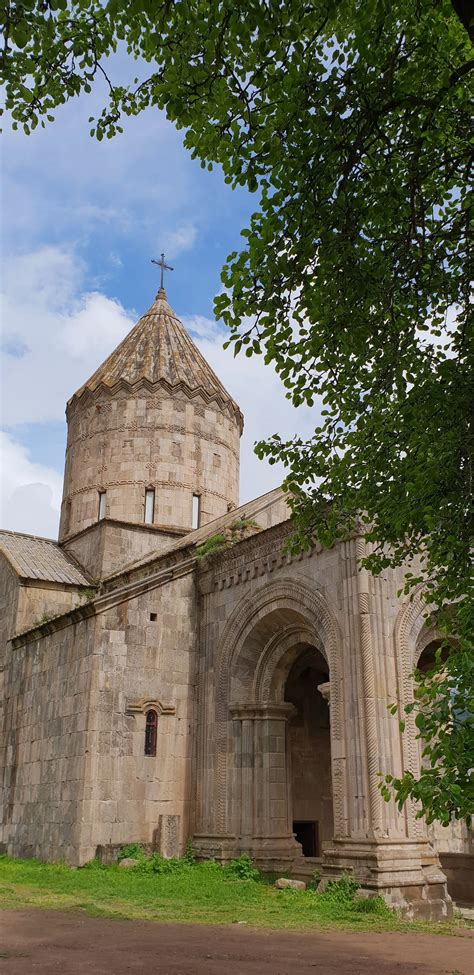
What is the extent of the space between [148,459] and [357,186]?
16.3m

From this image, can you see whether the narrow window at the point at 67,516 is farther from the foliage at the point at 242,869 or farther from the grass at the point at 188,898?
the foliage at the point at 242,869

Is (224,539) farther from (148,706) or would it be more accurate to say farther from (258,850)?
(258,850)

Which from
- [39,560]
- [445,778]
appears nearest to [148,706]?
[39,560]

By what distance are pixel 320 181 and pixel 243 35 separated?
1220mm

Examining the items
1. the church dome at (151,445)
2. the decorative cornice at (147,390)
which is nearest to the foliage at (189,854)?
the church dome at (151,445)

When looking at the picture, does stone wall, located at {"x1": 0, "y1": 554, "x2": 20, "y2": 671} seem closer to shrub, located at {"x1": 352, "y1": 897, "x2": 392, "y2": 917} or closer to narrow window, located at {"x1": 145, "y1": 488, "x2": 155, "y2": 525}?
narrow window, located at {"x1": 145, "y1": 488, "x2": 155, "y2": 525}

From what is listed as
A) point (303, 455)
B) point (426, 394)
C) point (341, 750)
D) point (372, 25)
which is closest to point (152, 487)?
point (341, 750)

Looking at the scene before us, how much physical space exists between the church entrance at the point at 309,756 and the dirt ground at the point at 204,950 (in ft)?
25.6

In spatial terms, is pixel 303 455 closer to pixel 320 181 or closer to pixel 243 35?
pixel 320 181

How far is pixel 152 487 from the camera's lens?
22172 mm

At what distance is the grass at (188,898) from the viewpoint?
10375mm

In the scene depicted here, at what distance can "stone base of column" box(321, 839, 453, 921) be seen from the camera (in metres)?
11.4

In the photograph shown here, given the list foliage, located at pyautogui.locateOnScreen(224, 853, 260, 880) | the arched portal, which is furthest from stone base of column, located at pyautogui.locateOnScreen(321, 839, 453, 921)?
the arched portal

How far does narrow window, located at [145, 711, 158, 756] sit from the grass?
76.5 inches
